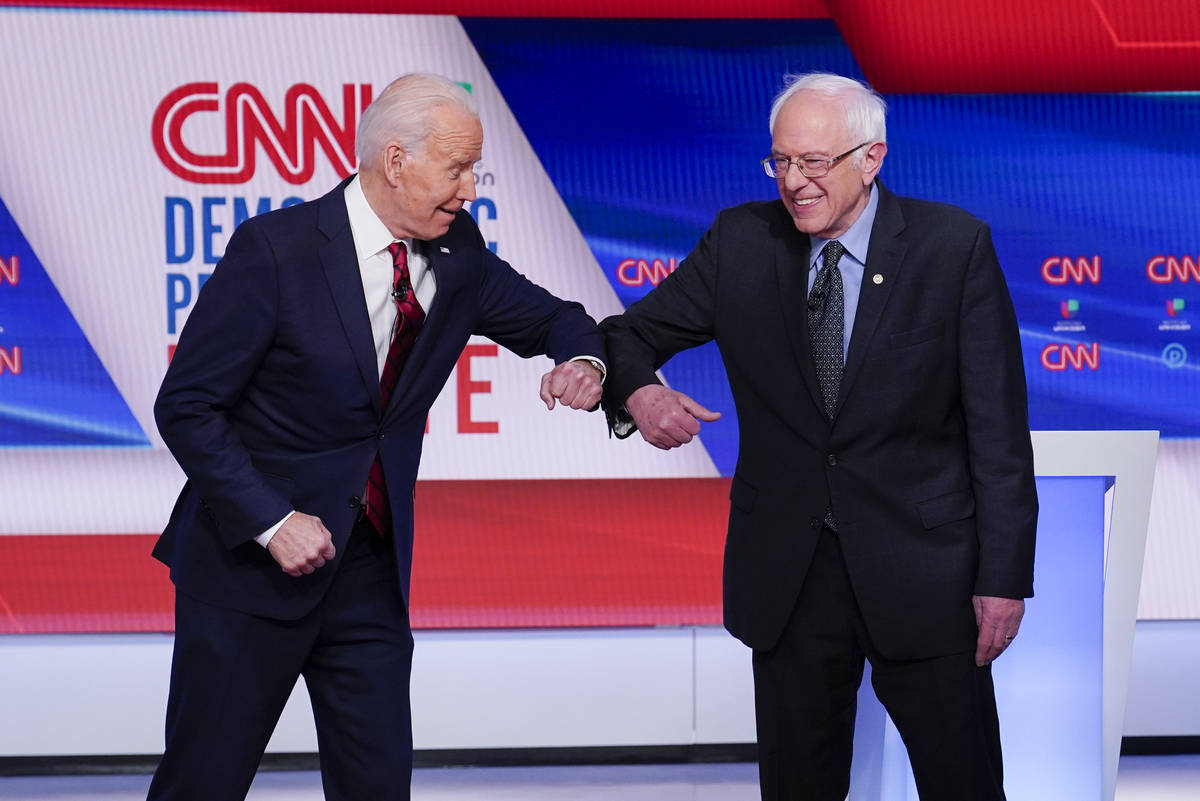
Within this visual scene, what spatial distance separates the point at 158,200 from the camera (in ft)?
12.4

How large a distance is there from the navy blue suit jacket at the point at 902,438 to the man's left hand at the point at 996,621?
19mm

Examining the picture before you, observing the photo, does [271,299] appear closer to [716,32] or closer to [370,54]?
[370,54]

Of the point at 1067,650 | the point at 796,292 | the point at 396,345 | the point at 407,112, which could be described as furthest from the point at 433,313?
the point at 1067,650

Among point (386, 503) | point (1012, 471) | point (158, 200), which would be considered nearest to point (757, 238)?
point (1012, 471)

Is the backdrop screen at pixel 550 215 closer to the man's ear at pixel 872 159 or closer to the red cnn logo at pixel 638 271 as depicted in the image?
the red cnn logo at pixel 638 271

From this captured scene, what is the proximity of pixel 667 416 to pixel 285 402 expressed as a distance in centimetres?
58

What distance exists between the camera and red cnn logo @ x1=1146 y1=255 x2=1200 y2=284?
153 inches

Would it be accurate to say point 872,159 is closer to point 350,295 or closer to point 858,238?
point 858,238

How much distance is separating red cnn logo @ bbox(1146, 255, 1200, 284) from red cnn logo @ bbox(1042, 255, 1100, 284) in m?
0.16

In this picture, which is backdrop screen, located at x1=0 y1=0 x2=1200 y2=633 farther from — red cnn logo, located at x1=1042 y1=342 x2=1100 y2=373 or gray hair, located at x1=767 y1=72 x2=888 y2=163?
gray hair, located at x1=767 y1=72 x2=888 y2=163

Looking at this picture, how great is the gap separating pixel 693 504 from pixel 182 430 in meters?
2.19

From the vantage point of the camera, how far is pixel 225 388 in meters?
1.95

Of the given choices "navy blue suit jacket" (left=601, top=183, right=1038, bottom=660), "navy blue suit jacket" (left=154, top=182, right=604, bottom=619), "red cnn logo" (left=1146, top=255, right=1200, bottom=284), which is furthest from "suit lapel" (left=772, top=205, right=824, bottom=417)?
"red cnn logo" (left=1146, top=255, right=1200, bottom=284)

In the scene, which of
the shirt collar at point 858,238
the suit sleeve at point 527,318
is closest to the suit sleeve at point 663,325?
the suit sleeve at point 527,318
